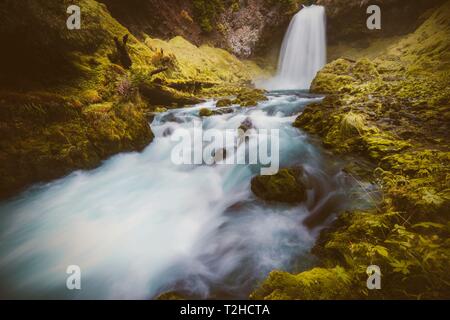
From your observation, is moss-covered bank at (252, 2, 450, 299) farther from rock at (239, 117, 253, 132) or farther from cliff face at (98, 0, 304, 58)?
cliff face at (98, 0, 304, 58)

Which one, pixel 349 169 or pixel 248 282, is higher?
pixel 349 169

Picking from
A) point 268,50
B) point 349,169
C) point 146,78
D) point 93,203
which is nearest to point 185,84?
point 146,78

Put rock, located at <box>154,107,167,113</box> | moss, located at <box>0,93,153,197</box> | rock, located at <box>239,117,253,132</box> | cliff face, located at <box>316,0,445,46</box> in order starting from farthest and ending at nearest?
cliff face, located at <box>316,0,445,46</box> < rock, located at <box>154,107,167,113</box> < rock, located at <box>239,117,253,132</box> < moss, located at <box>0,93,153,197</box>

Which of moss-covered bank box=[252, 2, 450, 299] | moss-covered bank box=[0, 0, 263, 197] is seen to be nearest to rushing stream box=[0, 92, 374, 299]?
moss-covered bank box=[0, 0, 263, 197]

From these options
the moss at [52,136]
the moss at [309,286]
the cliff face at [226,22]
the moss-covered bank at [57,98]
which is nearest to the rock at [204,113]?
the moss-covered bank at [57,98]

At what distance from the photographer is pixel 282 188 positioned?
14.8 ft

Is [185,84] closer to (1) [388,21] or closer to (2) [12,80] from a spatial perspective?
(2) [12,80]

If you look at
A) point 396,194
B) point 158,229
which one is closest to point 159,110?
point 158,229

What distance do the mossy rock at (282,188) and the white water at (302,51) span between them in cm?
2076

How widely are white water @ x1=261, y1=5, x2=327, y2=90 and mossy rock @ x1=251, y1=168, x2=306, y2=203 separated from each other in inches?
817

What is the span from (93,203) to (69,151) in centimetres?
144

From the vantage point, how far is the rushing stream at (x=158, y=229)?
10.9 feet

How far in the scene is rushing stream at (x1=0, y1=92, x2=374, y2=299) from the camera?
331 cm

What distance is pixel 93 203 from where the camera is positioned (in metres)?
5.17
